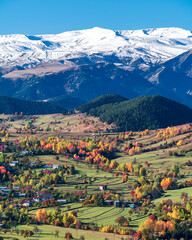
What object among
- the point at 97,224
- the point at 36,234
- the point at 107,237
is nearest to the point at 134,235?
the point at 107,237

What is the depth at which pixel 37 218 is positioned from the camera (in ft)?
603

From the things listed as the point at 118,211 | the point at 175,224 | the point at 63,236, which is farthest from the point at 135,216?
the point at 63,236

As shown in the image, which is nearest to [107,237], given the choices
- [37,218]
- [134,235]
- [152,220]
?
[134,235]

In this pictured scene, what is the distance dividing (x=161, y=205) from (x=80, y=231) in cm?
4248

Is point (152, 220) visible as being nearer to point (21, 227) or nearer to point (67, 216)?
point (67, 216)

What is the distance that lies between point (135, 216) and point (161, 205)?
46.8 ft

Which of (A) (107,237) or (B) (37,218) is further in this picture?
(B) (37,218)

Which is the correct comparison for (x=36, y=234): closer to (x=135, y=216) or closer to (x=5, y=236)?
(x=5, y=236)

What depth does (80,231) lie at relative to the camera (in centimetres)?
17212

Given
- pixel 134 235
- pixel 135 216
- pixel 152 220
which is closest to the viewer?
pixel 134 235

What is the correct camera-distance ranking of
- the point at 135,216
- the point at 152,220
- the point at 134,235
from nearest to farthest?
the point at 134,235, the point at 152,220, the point at 135,216

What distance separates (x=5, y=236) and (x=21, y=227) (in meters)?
13.8

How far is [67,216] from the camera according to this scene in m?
182

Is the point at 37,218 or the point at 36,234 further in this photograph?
the point at 37,218
